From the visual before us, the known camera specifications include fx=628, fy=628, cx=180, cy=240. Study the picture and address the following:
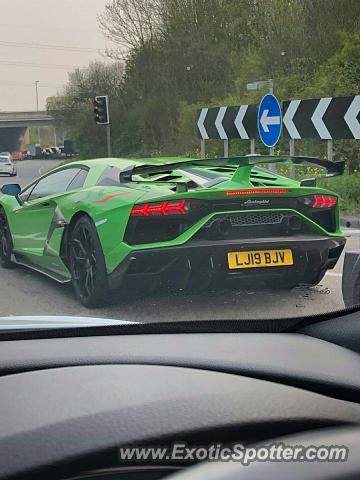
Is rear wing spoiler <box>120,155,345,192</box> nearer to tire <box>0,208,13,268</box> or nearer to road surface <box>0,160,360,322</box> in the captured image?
road surface <box>0,160,360,322</box>

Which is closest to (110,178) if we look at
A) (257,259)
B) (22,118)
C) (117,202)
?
(117,202)

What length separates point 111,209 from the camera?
3303 millimetres

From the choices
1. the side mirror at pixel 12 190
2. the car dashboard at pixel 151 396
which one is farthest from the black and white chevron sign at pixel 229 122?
the car dashboard at pixel 151 396

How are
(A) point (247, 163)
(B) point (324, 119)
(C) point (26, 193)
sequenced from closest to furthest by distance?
(A) point (247, 163)
(B) point (324, 119)
(C) point (26, 193)

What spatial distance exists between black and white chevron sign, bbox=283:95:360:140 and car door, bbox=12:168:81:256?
1.37 metres

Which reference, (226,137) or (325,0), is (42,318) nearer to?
(226,137)

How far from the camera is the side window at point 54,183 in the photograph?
Result: 159 inches

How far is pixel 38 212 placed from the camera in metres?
4.10

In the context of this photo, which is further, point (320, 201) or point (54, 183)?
point (54, 183)

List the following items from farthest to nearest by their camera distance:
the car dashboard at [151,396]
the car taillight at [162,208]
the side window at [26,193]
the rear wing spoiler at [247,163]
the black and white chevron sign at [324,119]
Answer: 1. the side window at [26,193]
2. the black and white chevron sign at [324,119]
3. the car taillight at [162,208]
4. the rear wing spoiler at [247,163]
5. the car dashboard at [151,396]

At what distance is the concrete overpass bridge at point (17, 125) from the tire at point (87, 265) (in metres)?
0.79

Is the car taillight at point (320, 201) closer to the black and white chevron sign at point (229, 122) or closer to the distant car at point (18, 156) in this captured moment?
the black and white chevron sign at point (229, 122)

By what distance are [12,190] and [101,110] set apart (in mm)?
960

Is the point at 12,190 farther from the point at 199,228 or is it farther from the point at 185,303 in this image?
the point at 185,303
